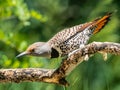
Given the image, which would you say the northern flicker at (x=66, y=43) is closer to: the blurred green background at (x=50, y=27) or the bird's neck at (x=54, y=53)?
the bird's neck at (x=54, y=53)

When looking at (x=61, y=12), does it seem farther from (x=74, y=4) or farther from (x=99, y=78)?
(x=99, y=78)

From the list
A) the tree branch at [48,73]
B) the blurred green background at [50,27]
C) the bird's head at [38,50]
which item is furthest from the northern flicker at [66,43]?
the tree branch at [48,73]

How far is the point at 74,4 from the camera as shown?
6.82 metres

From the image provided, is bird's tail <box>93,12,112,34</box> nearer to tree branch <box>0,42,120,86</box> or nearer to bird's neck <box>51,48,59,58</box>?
bird's neck <box>51,48,59,58</box>

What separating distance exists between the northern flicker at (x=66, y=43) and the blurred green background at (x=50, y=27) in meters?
0.18

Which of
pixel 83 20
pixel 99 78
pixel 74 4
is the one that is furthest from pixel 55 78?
pixel 74 4

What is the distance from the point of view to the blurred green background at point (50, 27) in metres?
4.74

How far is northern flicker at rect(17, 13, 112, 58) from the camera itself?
3.43 meters

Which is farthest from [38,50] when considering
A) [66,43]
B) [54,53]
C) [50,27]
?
[50,27]

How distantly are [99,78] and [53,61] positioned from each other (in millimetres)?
1736

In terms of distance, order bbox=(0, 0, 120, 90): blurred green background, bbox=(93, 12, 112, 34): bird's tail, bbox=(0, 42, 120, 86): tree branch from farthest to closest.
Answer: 1. bbox=(0, 0, 120, 90): blurred green background
2. bbox=(93, 12, 112, 34): bird's tail
3. bbox=(0, 42, 120, 86): tree branch

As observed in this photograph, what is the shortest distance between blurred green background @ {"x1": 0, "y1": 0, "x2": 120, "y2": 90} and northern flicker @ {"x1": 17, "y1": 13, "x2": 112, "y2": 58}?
183mm

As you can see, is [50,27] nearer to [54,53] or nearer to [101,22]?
[54,53]

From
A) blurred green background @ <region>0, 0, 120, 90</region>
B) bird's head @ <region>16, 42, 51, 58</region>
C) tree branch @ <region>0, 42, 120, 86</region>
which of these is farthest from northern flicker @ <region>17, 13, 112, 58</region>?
tree branch @ <region>0, 42, 120, 86</region>
